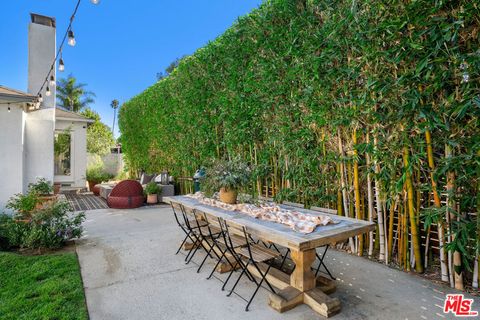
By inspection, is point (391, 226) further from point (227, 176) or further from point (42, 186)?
point (42, 186)

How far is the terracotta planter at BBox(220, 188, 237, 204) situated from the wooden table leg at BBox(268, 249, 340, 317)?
1101mm

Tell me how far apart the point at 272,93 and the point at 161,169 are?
19.0 feet

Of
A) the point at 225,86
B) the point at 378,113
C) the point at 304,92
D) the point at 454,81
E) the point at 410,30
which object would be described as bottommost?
the point at 378,113

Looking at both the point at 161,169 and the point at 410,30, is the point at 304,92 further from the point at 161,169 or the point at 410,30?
the point at 161,169

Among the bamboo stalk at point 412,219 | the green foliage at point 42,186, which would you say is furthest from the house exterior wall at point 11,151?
the bamboo stalk at point 412,219

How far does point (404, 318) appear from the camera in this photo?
6.89 ft

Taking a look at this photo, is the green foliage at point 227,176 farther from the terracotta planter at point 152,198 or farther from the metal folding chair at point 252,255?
the terracotta planter at point 152,198

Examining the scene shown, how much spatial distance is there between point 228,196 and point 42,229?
2.58m

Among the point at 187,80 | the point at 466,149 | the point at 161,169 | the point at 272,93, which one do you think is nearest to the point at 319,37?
the point at 272,93

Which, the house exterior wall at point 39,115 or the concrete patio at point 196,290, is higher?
the house exterior wall at point 39,115

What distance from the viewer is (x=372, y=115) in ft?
9.53

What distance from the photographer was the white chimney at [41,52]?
19.3ft
